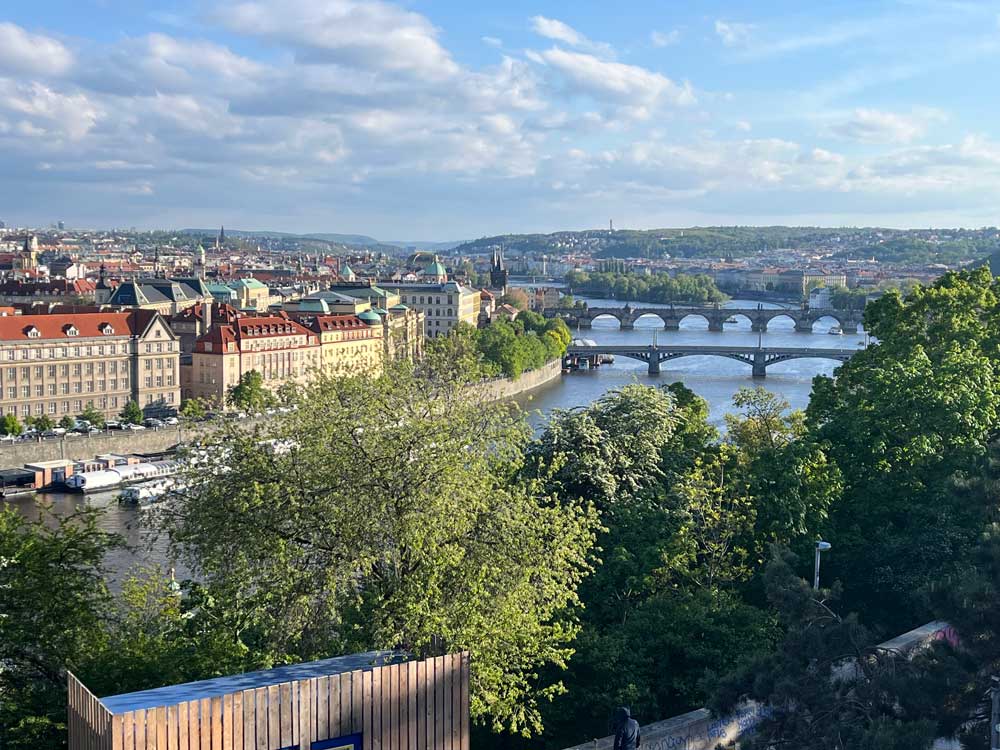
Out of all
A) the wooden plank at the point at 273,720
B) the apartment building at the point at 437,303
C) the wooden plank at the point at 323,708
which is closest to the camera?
the wooden plank at the point at 273,720

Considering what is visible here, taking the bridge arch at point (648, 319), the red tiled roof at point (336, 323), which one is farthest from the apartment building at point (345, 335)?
the bridge arch at point (648, 319)

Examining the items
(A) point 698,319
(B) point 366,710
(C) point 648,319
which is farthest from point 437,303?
(B) point 366,710

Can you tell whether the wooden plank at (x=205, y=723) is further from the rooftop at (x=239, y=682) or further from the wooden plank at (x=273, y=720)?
the wooden plank at (x=273, y=720)

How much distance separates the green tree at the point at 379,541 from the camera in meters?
8.95

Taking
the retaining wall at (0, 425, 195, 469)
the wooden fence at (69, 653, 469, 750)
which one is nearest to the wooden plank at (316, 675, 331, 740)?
the wooden fence at (69, 653, 469, 750)

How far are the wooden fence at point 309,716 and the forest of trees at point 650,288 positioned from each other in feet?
377

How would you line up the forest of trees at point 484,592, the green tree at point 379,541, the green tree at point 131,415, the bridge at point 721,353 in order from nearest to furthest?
the forest of trees at point 484,592 < the green tree at point 379,541 < the green tree at point 131,415 < the bridge at point 721,353

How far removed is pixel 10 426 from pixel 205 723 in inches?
1231

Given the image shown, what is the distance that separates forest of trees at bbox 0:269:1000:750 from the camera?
8.40m

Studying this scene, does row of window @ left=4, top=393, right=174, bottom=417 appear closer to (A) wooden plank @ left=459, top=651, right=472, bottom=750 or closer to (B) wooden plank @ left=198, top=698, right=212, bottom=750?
(A) wooden plank @ left=459, top=651, right=472, bottom=750

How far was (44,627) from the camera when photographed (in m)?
9.20

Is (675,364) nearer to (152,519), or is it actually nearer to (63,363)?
(63,363)

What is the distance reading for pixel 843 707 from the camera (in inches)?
324

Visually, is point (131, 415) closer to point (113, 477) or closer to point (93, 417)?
point (93, 417)
